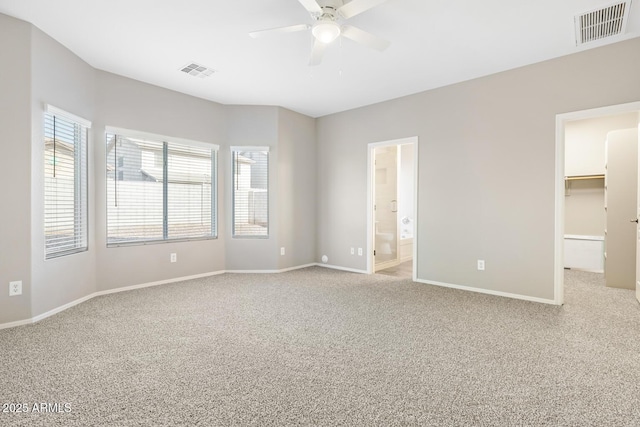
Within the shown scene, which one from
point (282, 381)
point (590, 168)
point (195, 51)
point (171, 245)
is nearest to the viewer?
point (282, 381)

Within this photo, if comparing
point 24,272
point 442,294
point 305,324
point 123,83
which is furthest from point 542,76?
point 24,272

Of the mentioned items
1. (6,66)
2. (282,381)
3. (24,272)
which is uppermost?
(6,66)

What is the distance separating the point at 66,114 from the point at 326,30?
288 cm

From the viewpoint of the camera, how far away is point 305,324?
3.01 m

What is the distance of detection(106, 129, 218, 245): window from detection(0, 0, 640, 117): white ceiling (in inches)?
34.4

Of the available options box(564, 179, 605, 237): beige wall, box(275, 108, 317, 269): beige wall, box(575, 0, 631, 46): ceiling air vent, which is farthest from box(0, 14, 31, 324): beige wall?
box(564, 179, 605, 237): beige wall

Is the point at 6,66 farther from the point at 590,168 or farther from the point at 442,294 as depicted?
the point at 590,168

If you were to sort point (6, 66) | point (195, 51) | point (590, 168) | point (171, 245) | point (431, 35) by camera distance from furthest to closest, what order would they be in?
point (590, 168) → point (171, 245) → point (195, 51) → point (431, 35) → point (6, 66)

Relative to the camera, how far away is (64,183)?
11.4 feet

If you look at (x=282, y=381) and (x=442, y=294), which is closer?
(x=282, y=381)

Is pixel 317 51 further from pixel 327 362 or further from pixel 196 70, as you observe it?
pixel 327 362

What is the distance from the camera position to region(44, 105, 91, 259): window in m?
3.26

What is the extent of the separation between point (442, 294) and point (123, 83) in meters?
4.82

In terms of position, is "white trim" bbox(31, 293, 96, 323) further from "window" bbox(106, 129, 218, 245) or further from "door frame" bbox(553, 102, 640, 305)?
"door frame" bbox(553, 102, 640, 305)
